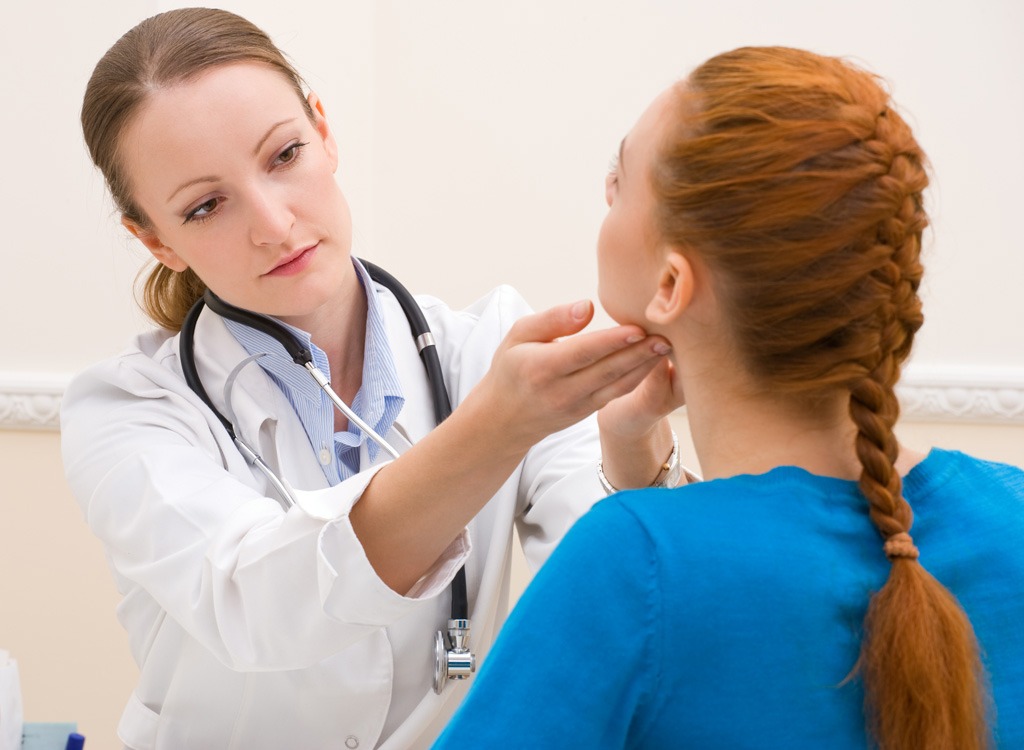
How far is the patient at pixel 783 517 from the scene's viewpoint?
0.67 meters

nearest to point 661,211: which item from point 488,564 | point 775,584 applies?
point 775,584

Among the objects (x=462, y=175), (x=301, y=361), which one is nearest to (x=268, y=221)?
(x=301, y=361)

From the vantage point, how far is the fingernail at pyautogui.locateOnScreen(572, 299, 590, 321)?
904mm

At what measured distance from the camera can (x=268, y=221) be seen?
1.22 meters

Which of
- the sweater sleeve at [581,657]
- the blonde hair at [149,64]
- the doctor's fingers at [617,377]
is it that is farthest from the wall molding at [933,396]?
the sweater sleeve at [581,657]

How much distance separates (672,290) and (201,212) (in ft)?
2.15

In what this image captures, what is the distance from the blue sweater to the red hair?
0.03 m

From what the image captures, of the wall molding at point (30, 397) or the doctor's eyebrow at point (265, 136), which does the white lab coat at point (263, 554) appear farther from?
the wall molding at point (30, 397)

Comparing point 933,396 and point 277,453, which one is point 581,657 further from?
point 933,396

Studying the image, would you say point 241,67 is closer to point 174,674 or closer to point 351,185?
point 174,674

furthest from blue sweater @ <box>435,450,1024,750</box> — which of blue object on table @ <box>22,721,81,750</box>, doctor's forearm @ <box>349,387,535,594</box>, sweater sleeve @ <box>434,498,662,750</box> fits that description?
blue object on table @ <box>22,721,81,750</box>

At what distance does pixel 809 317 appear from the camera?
2.45 ft

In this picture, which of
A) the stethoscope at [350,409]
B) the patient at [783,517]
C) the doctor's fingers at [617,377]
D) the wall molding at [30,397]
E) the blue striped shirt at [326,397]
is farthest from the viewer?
the wall molding at [30,397]

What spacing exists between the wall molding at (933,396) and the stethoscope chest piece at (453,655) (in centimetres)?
122
